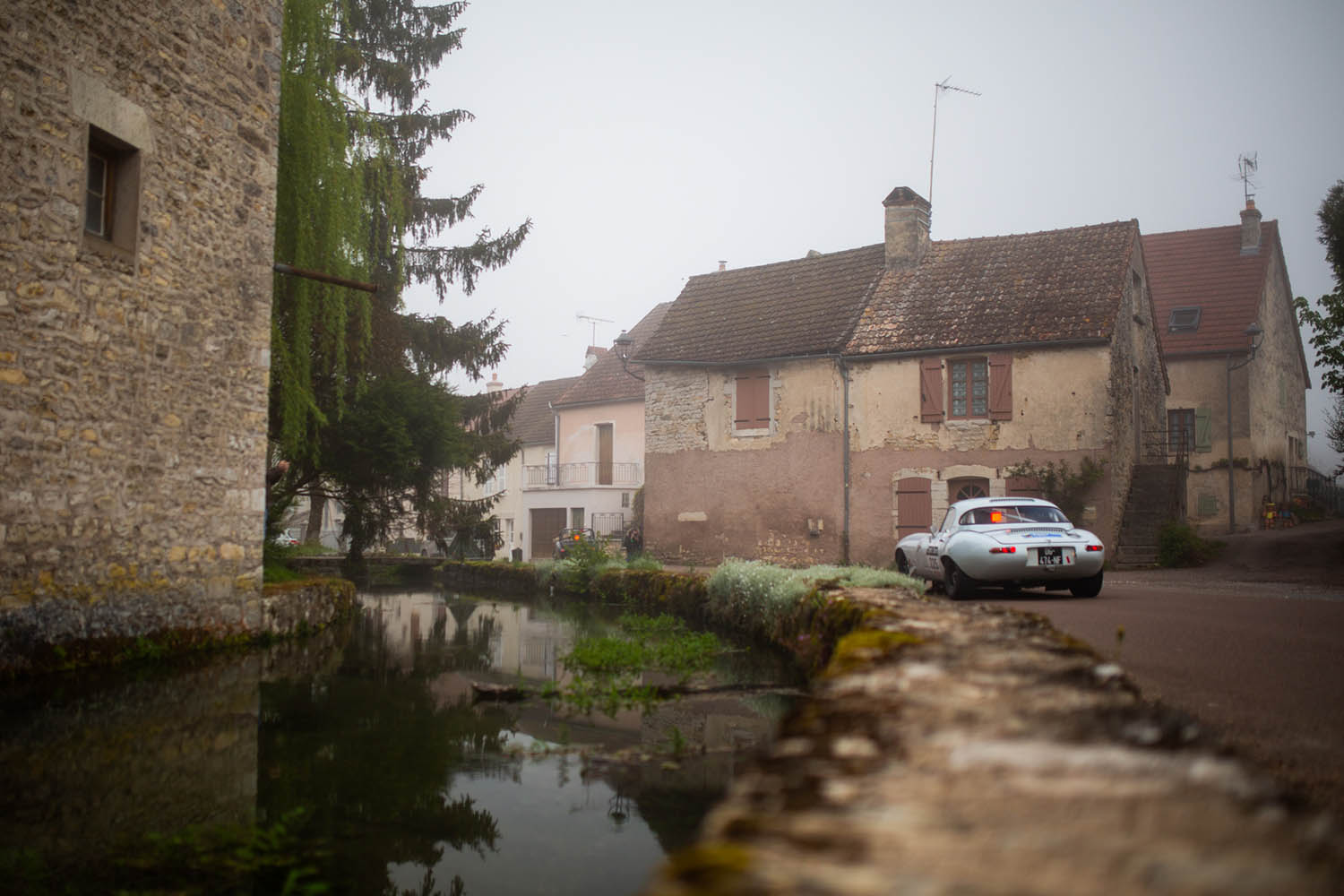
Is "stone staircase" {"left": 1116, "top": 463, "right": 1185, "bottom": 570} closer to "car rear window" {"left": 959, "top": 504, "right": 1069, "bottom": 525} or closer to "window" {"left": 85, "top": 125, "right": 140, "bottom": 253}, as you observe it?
"car rear window" {"left": 959, "top": 504, "right": 1069, "bottom": 525}

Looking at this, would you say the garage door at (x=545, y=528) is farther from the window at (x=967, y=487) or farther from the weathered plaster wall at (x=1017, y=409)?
the window at (x=967, y=487)

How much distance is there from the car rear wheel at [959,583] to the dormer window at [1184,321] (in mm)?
22540

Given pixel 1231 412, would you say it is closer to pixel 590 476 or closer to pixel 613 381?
pixel 613 381

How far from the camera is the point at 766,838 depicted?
6.16 feet

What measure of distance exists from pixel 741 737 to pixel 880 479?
1744 centimetres

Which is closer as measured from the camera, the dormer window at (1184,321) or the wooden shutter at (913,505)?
the wooden shutter at (913,505)

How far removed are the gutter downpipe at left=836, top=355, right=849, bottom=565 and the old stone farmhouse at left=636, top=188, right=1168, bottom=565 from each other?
0.14 ft

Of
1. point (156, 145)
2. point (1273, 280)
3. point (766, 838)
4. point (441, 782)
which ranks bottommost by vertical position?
point (441, 782)

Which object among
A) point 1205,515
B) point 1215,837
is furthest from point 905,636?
point 1205,515

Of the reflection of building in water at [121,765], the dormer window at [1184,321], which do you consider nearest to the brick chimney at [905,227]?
the dormer window at [1184,321]

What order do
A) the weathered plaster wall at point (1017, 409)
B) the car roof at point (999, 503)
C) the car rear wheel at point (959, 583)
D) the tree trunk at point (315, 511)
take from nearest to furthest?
the car rear wheel at point (959, 583) → the car roof at point (999, 503) → the tree trunk at point (315, 511) → the weathered plaster wall at point (1017, 409)

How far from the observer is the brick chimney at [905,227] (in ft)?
84.3

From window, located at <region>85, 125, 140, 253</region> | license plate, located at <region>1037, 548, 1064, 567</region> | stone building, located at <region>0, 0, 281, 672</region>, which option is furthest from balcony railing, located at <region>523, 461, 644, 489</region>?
window, located at <region>85, 125, 140, 253</region>

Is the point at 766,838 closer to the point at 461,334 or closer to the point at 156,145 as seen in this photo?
the point at 156,145
